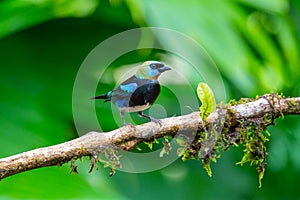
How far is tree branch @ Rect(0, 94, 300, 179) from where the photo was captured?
2.77ft

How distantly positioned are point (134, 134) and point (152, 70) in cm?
10

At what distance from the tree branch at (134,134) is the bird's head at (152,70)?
7 centimetres

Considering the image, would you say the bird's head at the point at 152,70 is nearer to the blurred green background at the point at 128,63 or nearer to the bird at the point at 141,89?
the bird at the point at 141,89

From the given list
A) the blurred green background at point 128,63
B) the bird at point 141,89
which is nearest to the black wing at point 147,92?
the bird at point 141,89

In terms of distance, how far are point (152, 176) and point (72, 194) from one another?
24.9 inches

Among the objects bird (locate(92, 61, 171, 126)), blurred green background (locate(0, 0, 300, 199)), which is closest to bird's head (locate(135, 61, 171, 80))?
bird (locate(92, 61, 171, 126))

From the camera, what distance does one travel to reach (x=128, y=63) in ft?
6.30

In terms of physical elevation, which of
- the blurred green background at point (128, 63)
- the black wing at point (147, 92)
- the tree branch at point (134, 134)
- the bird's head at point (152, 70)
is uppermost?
the blurred green background at point (128, 63)

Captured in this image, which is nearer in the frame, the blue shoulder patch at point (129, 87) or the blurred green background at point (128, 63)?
the blue shoulder patch at point (129, 87)

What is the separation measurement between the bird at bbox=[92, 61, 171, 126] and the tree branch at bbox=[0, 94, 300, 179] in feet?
0.09

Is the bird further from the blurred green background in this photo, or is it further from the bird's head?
the blurred green background

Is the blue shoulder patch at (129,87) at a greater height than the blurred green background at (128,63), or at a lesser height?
lesser

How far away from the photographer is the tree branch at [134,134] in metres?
0.84

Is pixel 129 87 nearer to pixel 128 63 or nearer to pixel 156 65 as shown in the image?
pixel 156 65
